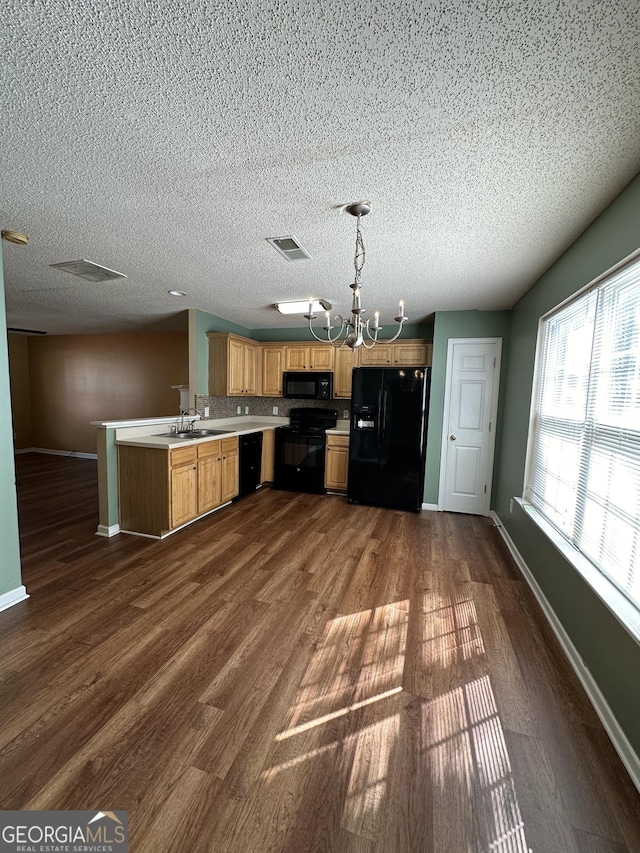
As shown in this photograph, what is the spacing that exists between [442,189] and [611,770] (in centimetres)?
263

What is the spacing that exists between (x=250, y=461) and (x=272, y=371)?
4.94ft

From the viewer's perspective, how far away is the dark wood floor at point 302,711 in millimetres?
1113

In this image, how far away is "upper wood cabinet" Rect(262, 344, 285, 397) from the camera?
523 centimetres

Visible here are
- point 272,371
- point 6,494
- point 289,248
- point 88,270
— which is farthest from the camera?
point 272,371

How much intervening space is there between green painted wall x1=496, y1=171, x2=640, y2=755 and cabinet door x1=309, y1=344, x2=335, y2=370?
7.93 feet

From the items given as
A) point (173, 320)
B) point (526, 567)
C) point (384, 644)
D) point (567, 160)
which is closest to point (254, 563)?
point (384, 644)

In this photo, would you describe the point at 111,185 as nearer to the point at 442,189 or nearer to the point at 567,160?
the point at 442,189

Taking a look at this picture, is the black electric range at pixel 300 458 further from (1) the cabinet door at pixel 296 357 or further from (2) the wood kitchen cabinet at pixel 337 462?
(1) the cabinet door at pixel 296 357

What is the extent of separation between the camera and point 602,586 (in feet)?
5.35

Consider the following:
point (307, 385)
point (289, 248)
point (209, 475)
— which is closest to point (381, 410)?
point (307, 385)

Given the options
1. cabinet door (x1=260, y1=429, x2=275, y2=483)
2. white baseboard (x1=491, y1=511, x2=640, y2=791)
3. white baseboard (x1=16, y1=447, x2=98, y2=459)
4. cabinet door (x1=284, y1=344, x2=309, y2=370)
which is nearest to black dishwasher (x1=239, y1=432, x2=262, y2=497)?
cabinet door (x1=260, y1=429, x2=275, y2=483)

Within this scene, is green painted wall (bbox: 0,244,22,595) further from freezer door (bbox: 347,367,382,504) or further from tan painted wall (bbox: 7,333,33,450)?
tan painted wall (bbox: 7,333,33,450)

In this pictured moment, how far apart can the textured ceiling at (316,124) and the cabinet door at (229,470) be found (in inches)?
90.3

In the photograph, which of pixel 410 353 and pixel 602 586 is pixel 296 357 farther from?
pixel 602 586
